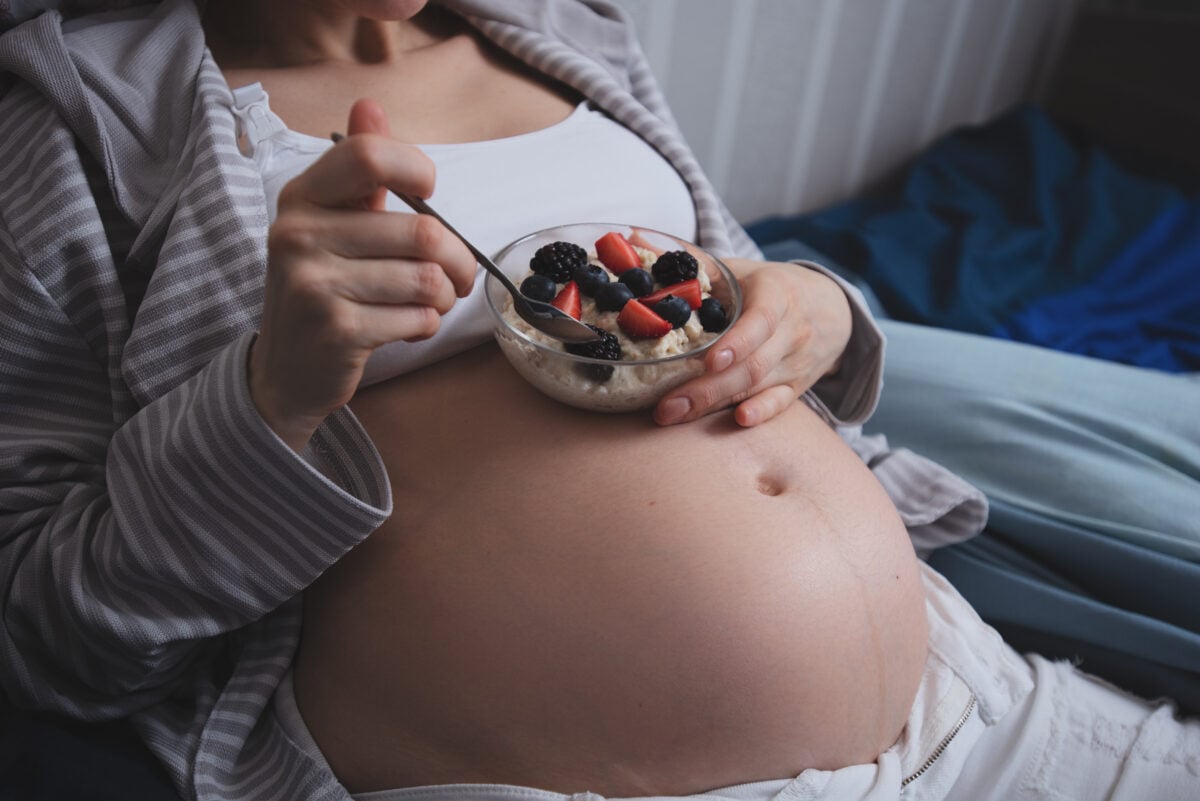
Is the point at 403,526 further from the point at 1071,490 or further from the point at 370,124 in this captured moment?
the point at 1071,490

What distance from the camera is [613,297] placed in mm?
655

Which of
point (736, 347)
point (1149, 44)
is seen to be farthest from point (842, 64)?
point (736, 347)

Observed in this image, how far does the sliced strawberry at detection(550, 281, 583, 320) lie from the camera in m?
0.66

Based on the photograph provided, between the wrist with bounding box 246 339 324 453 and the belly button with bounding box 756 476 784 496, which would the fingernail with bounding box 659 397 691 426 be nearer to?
the belly button with bounding box 756 476 784 496

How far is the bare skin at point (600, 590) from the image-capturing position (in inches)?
25.0

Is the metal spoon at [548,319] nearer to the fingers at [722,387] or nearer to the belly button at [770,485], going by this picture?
the fingers at [722,387]

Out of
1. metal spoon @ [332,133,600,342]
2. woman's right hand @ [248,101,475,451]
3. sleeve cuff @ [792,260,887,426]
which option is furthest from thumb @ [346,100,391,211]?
sleeve cuff @ [792,260,887,426]

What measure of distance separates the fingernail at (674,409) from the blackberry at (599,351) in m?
0.07

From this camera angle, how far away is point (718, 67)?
5.14ft

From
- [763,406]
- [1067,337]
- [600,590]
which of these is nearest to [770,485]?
[763,406]

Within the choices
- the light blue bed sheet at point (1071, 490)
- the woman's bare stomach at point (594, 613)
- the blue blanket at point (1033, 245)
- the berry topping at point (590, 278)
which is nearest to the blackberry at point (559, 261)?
the berry topping at point (590, 278)

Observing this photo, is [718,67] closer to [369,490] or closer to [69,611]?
[369,490]

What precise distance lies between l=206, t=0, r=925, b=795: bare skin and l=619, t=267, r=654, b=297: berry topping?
76 millimetres

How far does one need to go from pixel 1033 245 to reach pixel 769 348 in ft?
3.86
